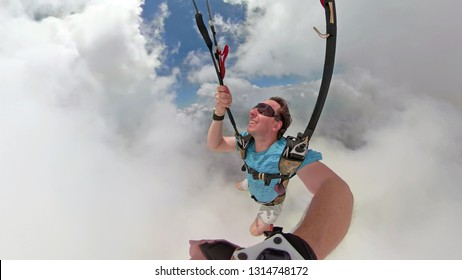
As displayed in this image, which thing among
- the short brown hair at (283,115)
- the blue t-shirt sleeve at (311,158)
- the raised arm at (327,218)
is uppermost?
the short brown hair at (283,115)

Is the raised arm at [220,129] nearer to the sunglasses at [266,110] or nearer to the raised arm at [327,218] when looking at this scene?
the sunglasses at [266,110]

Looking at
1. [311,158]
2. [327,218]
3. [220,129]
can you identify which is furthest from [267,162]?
[327,218]

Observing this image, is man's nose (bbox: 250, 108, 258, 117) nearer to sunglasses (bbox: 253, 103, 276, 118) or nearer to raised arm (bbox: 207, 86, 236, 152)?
sunglasses (bbox: 253, 103, 276, 118)

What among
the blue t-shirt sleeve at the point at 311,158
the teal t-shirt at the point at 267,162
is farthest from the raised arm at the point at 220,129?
the blue t-shirt sleeve at the point at 311,158

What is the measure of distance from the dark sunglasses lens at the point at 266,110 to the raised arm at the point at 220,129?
235 mm

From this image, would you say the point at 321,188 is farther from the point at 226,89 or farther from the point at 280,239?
the point at 226,89

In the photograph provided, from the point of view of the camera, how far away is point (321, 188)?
86.7 inches

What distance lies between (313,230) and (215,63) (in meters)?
1.33

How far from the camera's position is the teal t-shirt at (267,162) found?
2.67 metres

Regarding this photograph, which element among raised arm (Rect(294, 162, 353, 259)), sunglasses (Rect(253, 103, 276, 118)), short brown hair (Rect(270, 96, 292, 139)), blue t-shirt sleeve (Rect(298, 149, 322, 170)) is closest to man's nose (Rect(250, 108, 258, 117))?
sunglasses (Rect(253, 103, 276, 118))

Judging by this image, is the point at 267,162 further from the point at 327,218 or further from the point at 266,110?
the point at 327,218

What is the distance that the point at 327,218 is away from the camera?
193 centimetres

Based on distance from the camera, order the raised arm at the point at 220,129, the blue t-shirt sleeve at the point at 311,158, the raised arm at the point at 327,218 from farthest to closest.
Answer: the raised arm at the point at 220,129 < the blue t-shirt sleeve at the point at 311,158 < the raised arm at the point at 327,218
